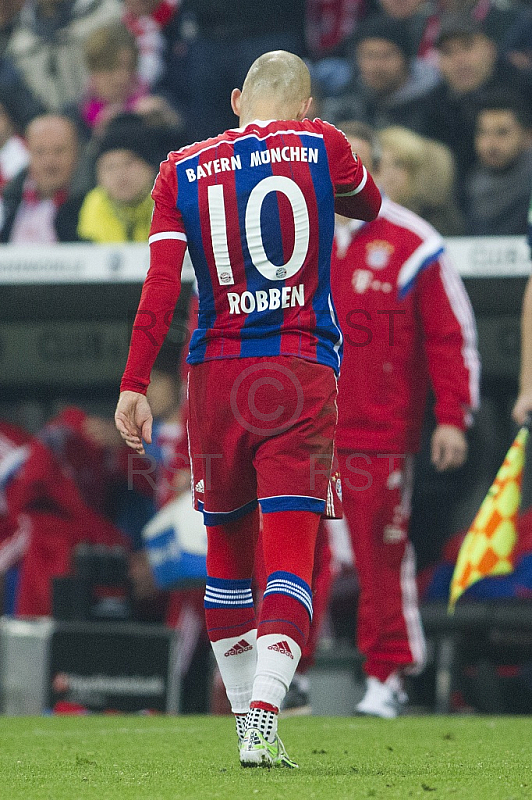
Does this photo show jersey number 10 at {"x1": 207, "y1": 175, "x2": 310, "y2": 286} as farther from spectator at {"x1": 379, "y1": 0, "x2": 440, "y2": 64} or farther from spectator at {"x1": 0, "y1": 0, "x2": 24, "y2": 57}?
spectator at {"x1": 0, "y1": 0, "x2": 24, "y2": 57}

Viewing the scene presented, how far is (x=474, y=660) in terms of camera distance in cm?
678

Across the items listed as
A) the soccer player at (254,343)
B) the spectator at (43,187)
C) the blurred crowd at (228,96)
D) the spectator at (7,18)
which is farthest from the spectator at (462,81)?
the soccer player at (254,343)

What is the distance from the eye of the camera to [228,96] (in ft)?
28.9

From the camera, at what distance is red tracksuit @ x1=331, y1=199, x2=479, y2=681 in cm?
559

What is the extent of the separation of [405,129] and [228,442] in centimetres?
495

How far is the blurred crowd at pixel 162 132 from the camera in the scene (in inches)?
305

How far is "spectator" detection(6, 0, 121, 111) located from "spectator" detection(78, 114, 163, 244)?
821 mm

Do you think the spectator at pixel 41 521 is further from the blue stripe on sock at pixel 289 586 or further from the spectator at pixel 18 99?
the blue stripe on sock at pixel 289 586

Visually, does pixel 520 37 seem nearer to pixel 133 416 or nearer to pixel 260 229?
pixel 260 229

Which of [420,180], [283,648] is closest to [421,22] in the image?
[420,180]

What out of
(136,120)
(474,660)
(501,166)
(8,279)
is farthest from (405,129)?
(474,660)

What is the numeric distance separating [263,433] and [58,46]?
6.68 meters

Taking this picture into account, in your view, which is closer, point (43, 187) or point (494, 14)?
point (494, 14)

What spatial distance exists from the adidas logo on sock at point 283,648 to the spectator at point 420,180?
4.57 metres
